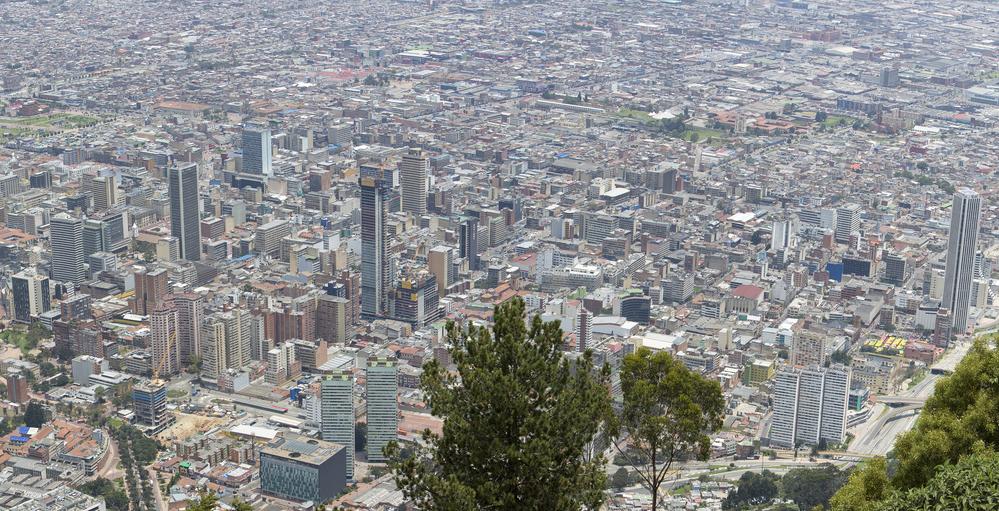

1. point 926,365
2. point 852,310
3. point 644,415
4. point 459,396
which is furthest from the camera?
point 852,310

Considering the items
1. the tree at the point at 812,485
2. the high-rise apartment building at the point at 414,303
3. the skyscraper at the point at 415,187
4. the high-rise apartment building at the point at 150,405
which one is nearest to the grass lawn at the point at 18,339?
the high-rise apartment building at the point at 150,405

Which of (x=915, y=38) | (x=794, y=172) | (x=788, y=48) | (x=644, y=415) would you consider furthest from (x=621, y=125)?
(x=644, y=415)

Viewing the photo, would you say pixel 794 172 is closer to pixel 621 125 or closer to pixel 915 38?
pixel 621 125

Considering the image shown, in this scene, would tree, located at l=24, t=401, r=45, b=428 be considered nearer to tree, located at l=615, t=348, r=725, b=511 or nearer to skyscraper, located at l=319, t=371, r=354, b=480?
skyscraper, located at l=319, t=371, r=354, b=480

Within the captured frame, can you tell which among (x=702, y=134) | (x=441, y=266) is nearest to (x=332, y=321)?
(x=441, y=266)

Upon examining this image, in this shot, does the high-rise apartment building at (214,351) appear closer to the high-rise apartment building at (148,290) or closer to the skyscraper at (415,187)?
the high-rise apartment building at (148,290)

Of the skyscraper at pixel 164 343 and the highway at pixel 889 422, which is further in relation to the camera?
the skyscraper at pixel 164 343
